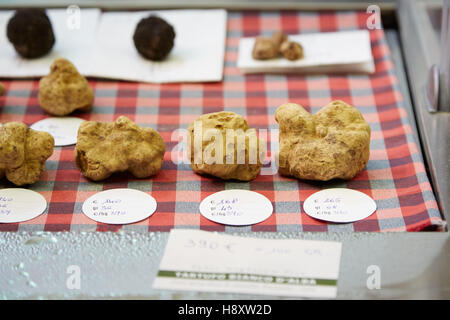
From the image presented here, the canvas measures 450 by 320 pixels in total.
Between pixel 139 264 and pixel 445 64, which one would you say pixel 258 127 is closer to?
pixel 445 64

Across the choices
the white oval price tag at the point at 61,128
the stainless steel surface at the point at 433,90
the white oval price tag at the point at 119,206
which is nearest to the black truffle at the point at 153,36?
the white oval price tag at the point at 61,128

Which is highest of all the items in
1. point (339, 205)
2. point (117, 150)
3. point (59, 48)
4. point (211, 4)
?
point (211, 4)

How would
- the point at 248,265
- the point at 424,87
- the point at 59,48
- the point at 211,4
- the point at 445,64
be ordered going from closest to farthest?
the point at 248,265, the point at 445,64, the point at 424,87, the point at 59,48, the point at 211,4

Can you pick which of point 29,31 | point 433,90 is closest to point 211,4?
point 29,31

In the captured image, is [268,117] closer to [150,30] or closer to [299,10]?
[150,30]

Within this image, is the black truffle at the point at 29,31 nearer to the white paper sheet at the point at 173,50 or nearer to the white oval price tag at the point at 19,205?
the white paper sheet at the point at 173,50
